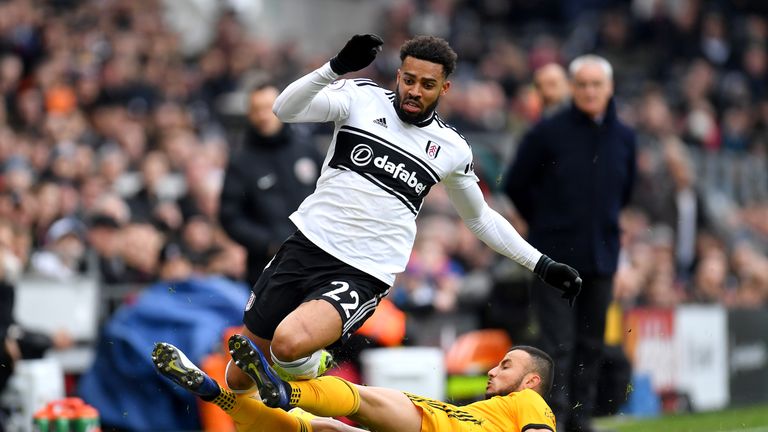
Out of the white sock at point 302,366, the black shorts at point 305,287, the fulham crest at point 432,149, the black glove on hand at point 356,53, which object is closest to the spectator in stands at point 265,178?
the white sock at point 302,366

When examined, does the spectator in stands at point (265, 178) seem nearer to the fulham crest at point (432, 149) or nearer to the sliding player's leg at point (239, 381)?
the sliding player's leg at point (239, 381)

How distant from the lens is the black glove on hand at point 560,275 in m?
7.88

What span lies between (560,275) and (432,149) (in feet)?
3.69

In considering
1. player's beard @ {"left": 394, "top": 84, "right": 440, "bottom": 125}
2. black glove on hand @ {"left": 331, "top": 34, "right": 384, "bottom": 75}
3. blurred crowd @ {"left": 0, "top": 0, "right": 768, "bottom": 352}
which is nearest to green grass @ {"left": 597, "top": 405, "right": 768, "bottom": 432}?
blurred crowd @ {"left": 0, "top": 0, "right": 768, "bottom": 352}

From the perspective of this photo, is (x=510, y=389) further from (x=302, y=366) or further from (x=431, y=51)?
(x=431, y=51)

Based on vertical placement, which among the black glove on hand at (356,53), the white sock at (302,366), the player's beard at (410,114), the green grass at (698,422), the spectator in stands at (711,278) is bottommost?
the green grass at (698,422)

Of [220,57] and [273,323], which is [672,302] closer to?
[220,57]

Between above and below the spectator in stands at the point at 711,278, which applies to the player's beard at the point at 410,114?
above

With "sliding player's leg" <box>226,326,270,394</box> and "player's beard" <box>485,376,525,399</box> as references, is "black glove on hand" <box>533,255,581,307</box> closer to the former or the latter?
"player's beard" <box>485,376,525,399</box>

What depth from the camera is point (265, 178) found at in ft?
34.0

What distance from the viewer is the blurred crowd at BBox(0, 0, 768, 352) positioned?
12.3 metres

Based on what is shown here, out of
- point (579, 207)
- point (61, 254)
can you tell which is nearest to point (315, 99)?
point (579, 207)

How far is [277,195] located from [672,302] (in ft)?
19.0

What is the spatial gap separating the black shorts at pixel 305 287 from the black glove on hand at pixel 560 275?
3.31 ft
